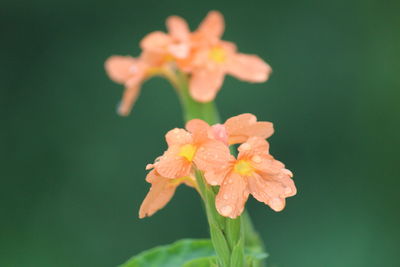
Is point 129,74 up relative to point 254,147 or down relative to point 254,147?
up

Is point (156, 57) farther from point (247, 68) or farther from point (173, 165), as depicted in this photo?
point (173, 165)

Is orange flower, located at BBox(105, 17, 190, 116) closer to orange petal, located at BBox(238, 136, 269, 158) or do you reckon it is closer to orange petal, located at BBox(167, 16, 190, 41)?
orange petal, located at BBox(167, 16, 190, 41)

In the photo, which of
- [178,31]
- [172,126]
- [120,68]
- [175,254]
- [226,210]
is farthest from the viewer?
[172,126]

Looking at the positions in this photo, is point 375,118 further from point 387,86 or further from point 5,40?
point 5,40

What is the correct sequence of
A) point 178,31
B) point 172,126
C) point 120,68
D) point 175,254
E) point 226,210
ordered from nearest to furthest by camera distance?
point 226,210, point 175,254, point 178,31, point 120,68, point 172,126

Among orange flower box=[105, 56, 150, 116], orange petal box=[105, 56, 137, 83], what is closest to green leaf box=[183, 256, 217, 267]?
orange flower box=[105, 56, 150, 116]

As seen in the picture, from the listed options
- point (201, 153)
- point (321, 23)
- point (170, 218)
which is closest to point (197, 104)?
point (201, 153)

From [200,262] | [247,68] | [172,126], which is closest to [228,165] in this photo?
[200,262]

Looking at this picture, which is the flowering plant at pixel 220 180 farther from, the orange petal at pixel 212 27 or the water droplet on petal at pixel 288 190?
the orange petal at pixel 212 27
